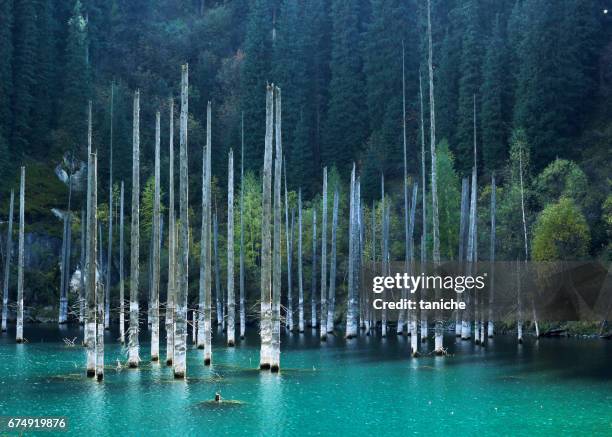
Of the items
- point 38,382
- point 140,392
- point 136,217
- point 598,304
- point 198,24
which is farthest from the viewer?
point 198,24

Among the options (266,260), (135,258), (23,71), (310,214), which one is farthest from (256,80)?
(266,260)

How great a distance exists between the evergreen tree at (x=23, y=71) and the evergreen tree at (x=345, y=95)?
35.0m

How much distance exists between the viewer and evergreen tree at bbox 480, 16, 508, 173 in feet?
301

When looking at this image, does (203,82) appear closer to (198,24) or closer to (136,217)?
(198,24)

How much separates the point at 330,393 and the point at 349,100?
77.9 m

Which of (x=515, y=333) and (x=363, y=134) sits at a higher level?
(x=363, y=134)

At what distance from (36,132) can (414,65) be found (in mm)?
45563

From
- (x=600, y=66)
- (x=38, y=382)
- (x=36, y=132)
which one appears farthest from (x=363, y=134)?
(x=38, y=382)

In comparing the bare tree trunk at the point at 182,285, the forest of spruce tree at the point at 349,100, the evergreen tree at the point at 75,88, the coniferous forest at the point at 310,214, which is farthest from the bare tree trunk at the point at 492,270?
the evergreen tree at the point at 75,88

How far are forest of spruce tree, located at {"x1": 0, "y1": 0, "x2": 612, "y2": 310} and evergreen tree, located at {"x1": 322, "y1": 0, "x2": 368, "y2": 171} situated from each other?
0.20 metres

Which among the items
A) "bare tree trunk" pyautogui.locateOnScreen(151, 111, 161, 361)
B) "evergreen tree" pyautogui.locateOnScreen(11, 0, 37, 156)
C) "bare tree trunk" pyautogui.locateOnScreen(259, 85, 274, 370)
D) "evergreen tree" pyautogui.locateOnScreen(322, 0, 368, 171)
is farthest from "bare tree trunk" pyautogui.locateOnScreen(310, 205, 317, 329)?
"evergreen tree" pyautogui.locateOnScreen(11, 0, 37, 156)

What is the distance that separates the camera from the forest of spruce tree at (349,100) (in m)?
83.8

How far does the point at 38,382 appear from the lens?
3872 centimetres

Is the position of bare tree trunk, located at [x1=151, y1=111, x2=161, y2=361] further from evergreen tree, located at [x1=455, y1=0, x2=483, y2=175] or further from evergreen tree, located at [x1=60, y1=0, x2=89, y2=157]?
evergreen tree, located at [x1=60, y1=0, x2=89, y2=157]
